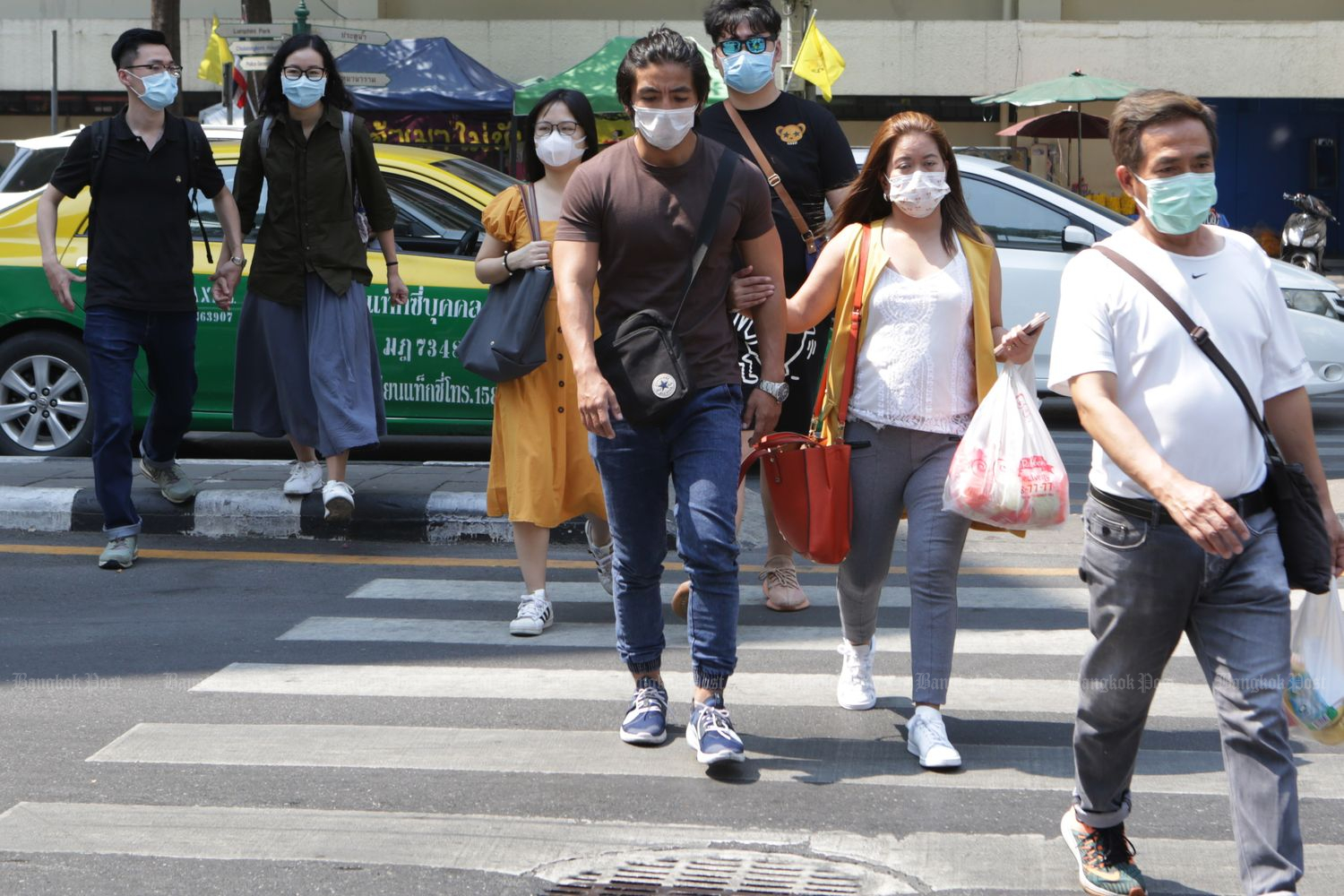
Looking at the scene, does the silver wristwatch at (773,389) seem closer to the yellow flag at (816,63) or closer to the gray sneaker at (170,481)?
the gray sneaker at (170,481)

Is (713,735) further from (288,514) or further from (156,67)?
(156,67)

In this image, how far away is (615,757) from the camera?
Answer: 174 inches

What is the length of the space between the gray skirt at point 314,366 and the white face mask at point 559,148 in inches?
67.3

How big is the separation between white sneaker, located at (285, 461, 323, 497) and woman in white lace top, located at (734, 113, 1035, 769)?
3500mm

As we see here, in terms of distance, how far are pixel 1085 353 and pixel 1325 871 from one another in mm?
1264

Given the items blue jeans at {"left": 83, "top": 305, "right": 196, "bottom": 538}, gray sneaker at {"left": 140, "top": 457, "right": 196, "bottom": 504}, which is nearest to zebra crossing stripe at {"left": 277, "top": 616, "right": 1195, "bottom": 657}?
blue jeans at {"left": 83, "top": 305, "right": 196, "bottom": 538}

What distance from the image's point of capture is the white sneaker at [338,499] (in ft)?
23.0

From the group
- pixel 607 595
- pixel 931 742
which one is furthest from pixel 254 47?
pixel 931 742

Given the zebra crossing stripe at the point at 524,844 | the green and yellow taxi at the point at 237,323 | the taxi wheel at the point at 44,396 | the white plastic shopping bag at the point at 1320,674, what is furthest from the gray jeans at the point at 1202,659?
the taxi wheel at the point at 44,396

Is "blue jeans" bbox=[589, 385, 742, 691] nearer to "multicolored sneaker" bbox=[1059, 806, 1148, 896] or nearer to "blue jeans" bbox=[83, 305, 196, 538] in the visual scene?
"multicolored sneaker" bbox=[1059, 806, 1148, 896]

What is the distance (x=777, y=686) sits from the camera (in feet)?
16.7

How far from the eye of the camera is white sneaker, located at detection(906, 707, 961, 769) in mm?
4266

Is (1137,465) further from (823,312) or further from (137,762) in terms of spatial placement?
(137,762)

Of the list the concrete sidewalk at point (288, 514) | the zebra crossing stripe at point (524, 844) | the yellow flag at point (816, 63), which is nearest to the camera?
the zebra crossing stripe at point (524, 844)
